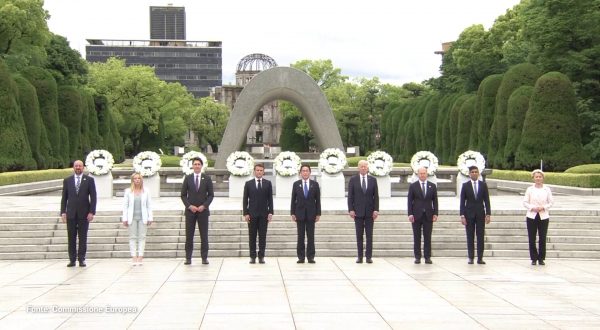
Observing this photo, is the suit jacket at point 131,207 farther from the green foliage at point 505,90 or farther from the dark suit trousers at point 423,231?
the green foliage at point 505,90

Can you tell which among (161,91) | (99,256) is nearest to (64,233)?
(99,256)

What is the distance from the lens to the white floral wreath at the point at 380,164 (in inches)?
→ 798

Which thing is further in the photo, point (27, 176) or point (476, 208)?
point (27, 176)

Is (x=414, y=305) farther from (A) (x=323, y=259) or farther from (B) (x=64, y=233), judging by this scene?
(B) (x=64, y=233)

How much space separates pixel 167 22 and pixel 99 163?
180 meters

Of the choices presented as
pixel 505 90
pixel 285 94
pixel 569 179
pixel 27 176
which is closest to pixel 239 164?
pixel 285 94

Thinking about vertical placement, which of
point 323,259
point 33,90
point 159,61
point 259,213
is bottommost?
point 323,259

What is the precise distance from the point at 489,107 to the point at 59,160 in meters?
20.5

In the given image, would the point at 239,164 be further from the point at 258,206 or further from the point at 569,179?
the point at 569,179

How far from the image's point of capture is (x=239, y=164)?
20281 mm

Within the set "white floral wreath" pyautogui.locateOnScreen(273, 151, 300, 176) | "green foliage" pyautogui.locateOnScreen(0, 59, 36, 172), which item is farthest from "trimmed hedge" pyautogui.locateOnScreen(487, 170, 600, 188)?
"green foliage" pyautogui.locateOnScreen(0, 59, 36, 172)

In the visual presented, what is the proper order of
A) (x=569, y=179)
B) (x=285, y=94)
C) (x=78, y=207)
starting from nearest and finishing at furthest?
(x=78, y=207) → (x=569, y=179) → (x=285, y=94)

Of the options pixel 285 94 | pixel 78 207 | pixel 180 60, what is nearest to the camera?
pixel 78 207

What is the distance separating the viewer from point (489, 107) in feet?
114
